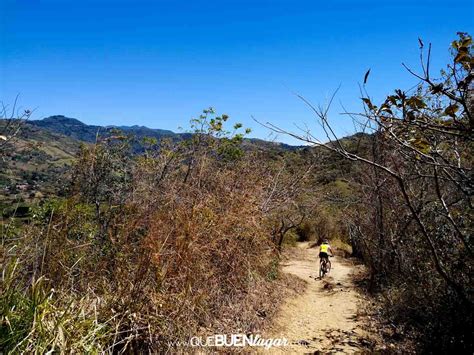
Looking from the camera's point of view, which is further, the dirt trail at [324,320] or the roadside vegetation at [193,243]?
the dirt trail at [324,320]

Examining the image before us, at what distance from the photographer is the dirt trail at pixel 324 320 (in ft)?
22.5

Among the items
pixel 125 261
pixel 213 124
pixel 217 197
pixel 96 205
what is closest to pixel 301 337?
pixel 217 197

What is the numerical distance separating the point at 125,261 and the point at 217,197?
2.96 meters

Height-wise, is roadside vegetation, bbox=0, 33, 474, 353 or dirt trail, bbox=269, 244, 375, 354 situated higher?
roadside vegetation, bbox=0, 33, 474, 353

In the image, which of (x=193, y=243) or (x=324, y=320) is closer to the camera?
(x=193, y=243)

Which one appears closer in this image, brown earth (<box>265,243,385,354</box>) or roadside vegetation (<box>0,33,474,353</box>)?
roadside vegetation (<box>0,33,474,353</box>)

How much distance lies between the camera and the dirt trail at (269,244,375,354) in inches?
270

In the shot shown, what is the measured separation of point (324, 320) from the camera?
8.53 metres

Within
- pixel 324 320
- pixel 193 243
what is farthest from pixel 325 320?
pixel 193 243

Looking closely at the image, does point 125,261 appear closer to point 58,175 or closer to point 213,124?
point 58,175

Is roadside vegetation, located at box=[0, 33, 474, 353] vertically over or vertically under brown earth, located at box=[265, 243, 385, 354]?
over

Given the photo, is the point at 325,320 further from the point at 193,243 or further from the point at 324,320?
the point at 193,243

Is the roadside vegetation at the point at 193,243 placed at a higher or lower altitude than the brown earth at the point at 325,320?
higher

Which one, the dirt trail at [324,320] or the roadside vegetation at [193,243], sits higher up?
the roadside vegetation at [193,243]
